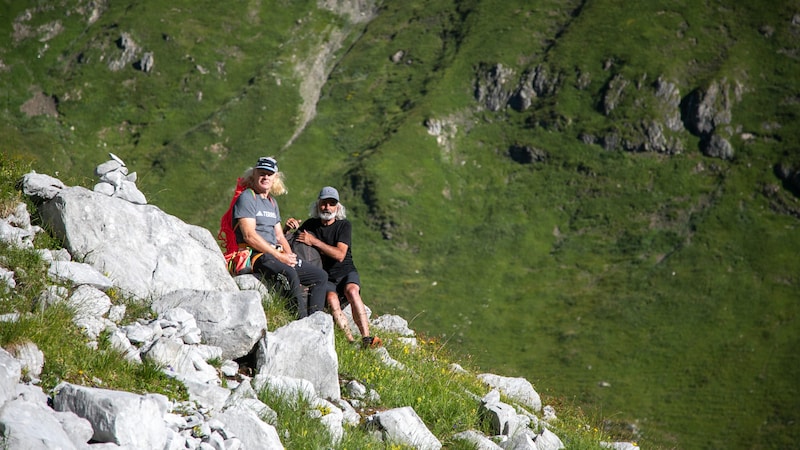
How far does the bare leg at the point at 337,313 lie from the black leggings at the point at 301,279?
329 mm

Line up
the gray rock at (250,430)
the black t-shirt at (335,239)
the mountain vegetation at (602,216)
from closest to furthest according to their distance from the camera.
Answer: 1. the gray rock at (250,430)
2. the black t-shirt at (335,239)
3. the mountain vegetation at (602,216)

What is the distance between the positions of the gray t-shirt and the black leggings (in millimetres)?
637

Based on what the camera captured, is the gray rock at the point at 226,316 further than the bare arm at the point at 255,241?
No

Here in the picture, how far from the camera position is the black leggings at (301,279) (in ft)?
35.2

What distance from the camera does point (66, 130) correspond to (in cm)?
19362

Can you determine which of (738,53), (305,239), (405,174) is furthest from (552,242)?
(305,239)

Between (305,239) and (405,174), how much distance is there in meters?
168

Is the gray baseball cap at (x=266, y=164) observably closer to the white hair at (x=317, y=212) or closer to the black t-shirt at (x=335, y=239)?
the white hair at (x=317, y=212)

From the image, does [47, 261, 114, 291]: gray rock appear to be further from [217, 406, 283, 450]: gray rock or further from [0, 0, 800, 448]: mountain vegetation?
[0, 0, 800, 448]: mountain vegetation

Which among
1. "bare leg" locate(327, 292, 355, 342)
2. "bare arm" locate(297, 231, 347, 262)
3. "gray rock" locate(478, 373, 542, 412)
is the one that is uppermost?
"bare arm" locate(297, 231, 347, 262)

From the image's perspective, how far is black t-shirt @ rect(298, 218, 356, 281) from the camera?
41.8ft

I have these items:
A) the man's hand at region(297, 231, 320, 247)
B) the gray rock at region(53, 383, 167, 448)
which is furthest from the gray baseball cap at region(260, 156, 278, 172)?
the gray rock at region(53, 383, 167, 448)

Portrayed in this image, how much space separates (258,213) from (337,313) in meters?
2.13

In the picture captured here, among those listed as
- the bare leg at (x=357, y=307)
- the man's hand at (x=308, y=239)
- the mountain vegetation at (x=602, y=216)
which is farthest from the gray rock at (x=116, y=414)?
the mountain vegetation at (x=602, y=216)
